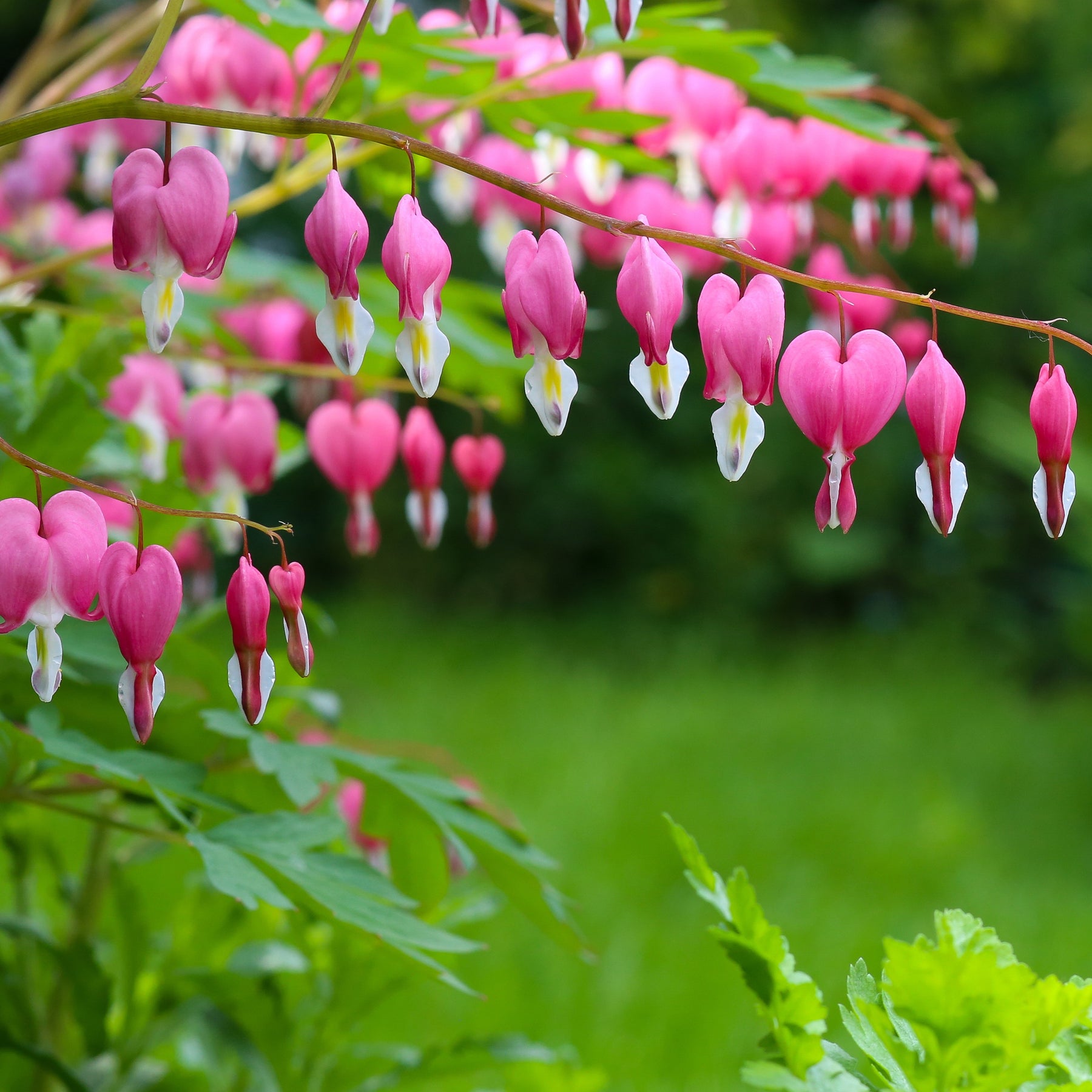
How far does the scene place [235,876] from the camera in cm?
70

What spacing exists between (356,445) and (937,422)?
61 cm

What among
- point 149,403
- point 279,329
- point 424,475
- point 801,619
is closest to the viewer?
point 424,475

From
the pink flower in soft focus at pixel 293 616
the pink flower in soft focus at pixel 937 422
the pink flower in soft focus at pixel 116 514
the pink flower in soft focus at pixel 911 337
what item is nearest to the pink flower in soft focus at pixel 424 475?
the pink flower in soft focus at pixel 116 514

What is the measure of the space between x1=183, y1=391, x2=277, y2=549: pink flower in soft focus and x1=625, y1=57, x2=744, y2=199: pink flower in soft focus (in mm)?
593

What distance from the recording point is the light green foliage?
1.97 feet

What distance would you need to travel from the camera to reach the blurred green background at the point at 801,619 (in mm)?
2992

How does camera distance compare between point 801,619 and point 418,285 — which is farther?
point 801,619

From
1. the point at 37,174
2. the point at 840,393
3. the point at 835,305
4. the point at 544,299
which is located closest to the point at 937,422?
the point at 840,393

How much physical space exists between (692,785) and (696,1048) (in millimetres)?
1535

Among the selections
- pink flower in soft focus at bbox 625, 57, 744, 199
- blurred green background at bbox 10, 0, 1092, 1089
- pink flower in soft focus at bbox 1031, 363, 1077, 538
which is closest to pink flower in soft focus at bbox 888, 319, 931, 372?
pink flower in soft focus at bbox 625, 57, 744, 199

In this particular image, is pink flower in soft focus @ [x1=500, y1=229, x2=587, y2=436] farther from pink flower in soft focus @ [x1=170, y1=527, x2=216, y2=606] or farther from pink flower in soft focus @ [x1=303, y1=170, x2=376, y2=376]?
pink flower in soft focus @ [x1=170, y1=527, x2=216, y2=606]

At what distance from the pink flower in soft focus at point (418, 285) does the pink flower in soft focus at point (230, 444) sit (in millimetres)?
465

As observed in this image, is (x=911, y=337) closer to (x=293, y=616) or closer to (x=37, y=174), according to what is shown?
(x=293, y=616)

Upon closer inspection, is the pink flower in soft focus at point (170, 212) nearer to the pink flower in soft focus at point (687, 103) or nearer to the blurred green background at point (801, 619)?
the pink flower in soft focus at point (687, 103)
